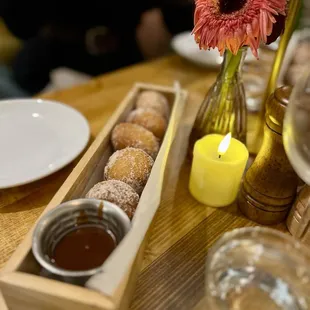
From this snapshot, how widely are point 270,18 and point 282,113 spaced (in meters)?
0.13

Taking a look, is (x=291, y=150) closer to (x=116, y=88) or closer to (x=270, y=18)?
(x=270, y=18)

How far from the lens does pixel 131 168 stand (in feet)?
1.88

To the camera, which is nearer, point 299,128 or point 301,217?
point 299,128

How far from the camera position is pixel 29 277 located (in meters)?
0.39

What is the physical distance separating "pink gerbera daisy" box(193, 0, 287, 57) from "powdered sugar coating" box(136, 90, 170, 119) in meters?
0.23

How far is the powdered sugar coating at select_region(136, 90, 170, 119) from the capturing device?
745 mm

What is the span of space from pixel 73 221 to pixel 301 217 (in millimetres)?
339

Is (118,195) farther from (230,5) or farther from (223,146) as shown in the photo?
(230,5)

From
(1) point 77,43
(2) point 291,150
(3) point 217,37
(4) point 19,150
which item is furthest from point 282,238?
(1) point 77,43

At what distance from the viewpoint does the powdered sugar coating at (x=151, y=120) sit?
0.69 m

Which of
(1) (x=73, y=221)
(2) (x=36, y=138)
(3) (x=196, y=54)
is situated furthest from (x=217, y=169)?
(3) (x=196, y=54)

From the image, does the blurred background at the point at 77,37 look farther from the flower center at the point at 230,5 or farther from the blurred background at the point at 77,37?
the flower center at the point at 230,5

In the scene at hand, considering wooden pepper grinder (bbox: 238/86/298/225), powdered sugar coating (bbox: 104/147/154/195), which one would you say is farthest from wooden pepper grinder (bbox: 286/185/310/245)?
powdered sugar coating (bbox: 104/147/154/195)

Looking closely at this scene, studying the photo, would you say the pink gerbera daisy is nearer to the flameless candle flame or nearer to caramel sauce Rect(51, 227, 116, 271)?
the flameless candle flame
